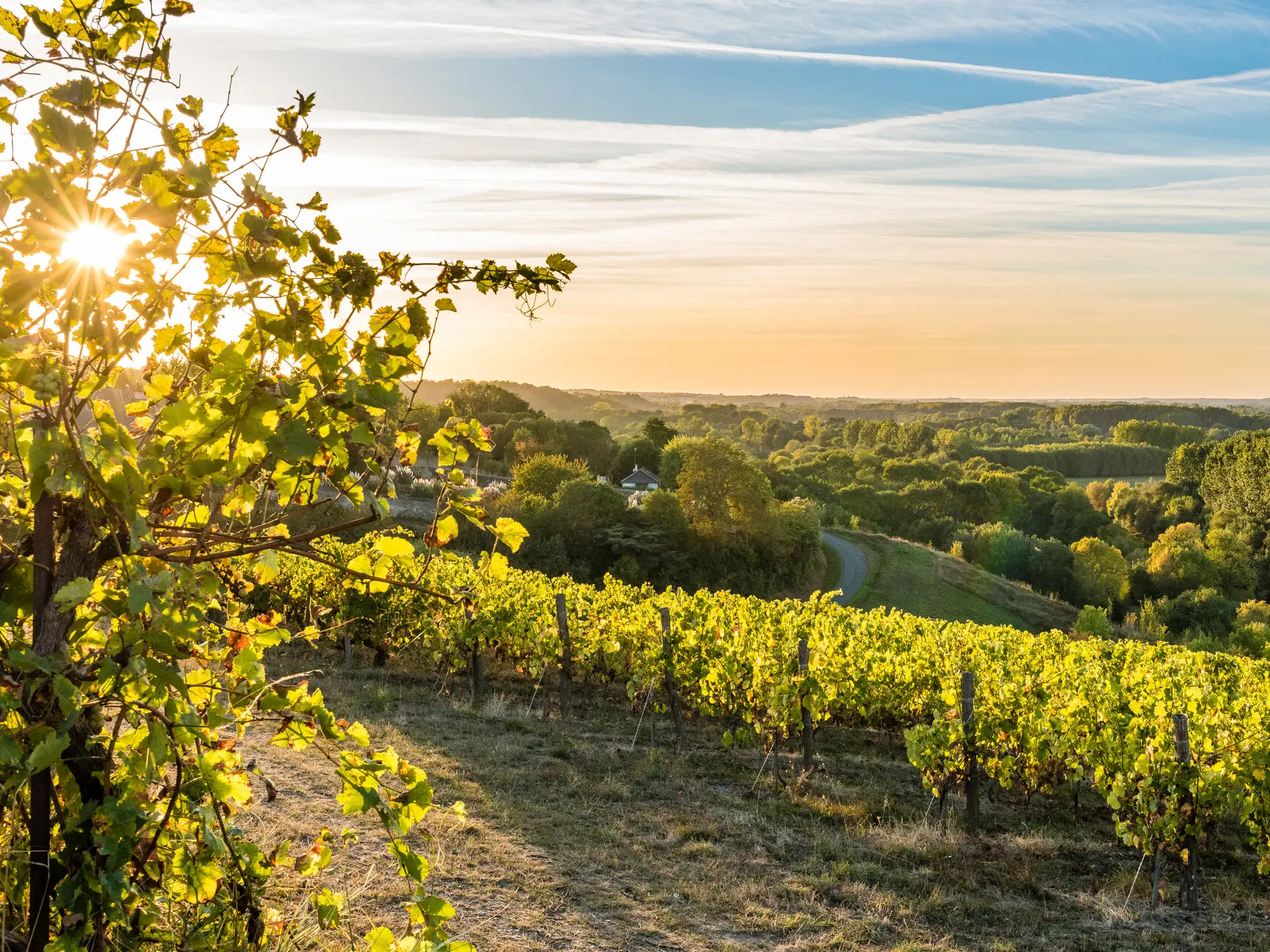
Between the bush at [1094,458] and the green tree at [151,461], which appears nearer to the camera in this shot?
the green tree at [151,461]

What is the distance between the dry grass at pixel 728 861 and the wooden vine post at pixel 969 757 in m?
0.26

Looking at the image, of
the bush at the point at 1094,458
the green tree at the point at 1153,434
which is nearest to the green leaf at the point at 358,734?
the bush at the point at 1094,458

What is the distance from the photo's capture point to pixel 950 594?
35625 millimetres

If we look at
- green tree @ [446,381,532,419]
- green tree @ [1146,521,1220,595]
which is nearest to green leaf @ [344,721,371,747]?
green tree @ [446,381,532,419]

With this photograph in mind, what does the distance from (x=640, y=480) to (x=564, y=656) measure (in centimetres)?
3917

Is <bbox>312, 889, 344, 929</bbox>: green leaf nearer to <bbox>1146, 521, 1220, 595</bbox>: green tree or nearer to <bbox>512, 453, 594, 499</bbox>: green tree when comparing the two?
<bbox>512, 453, 594, 499</bbox>: green tree

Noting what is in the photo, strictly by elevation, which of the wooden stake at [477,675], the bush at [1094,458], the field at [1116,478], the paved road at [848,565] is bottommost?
the paved road at [848,565]

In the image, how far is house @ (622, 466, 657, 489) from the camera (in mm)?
50312

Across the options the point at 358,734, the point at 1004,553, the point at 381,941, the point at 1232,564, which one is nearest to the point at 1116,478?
the point at 1232,564

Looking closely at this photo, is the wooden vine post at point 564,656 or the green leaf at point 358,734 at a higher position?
the green leaf at point 358,734

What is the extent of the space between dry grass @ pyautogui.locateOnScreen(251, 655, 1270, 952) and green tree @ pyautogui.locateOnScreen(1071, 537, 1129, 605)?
45.6 metres

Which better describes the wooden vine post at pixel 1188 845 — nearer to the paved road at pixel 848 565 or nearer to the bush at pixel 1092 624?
the paved road at pixel 848 565

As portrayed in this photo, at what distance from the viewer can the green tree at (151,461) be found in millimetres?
1591

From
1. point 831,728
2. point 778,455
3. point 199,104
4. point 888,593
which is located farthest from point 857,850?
point 778,455
